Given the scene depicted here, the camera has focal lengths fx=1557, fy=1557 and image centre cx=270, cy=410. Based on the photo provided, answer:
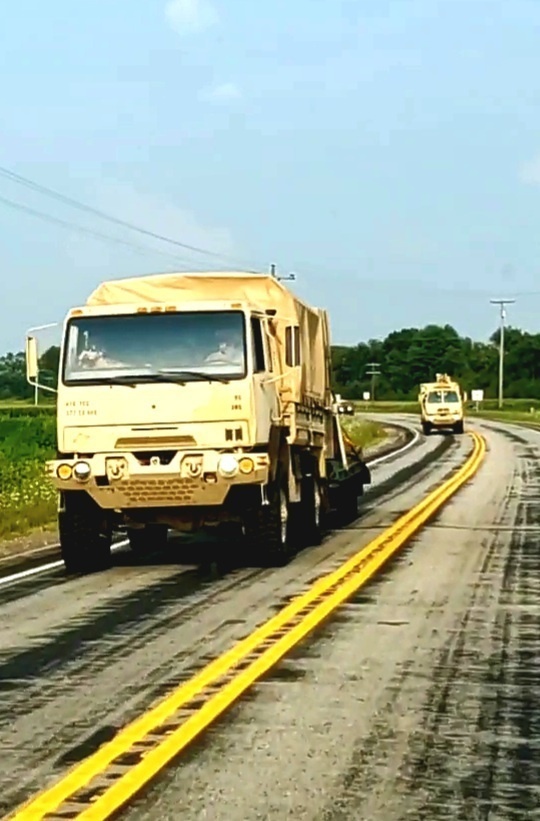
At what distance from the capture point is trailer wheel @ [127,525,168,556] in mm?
18672

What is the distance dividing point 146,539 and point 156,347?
12.5 feet

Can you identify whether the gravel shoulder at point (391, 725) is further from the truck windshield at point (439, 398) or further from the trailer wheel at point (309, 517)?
the truck windshield at point (439, 398)

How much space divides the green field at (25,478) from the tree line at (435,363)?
9328 cm

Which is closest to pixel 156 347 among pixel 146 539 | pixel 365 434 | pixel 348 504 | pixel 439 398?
pixel 146 539

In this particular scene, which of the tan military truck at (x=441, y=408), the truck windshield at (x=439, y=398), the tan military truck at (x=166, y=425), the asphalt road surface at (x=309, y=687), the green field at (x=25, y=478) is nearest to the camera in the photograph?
the asphalt road surface at (x=309, y=687)

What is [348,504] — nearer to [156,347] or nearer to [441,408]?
[156,347]

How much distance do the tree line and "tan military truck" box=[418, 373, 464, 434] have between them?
8317 cm

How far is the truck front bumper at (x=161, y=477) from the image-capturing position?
52.2ft

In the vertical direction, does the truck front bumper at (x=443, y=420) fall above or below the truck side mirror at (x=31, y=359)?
below

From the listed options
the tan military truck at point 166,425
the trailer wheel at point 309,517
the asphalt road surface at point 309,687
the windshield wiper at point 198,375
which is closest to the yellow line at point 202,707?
the asphalt road surface at point 309,687

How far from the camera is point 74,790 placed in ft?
22.6

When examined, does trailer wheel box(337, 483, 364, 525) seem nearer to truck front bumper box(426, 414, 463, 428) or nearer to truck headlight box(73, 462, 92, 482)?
truck headlight box(73, 462, 92, 482)

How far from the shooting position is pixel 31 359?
16.5m

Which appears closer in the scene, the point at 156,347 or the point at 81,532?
the point at 156,347
